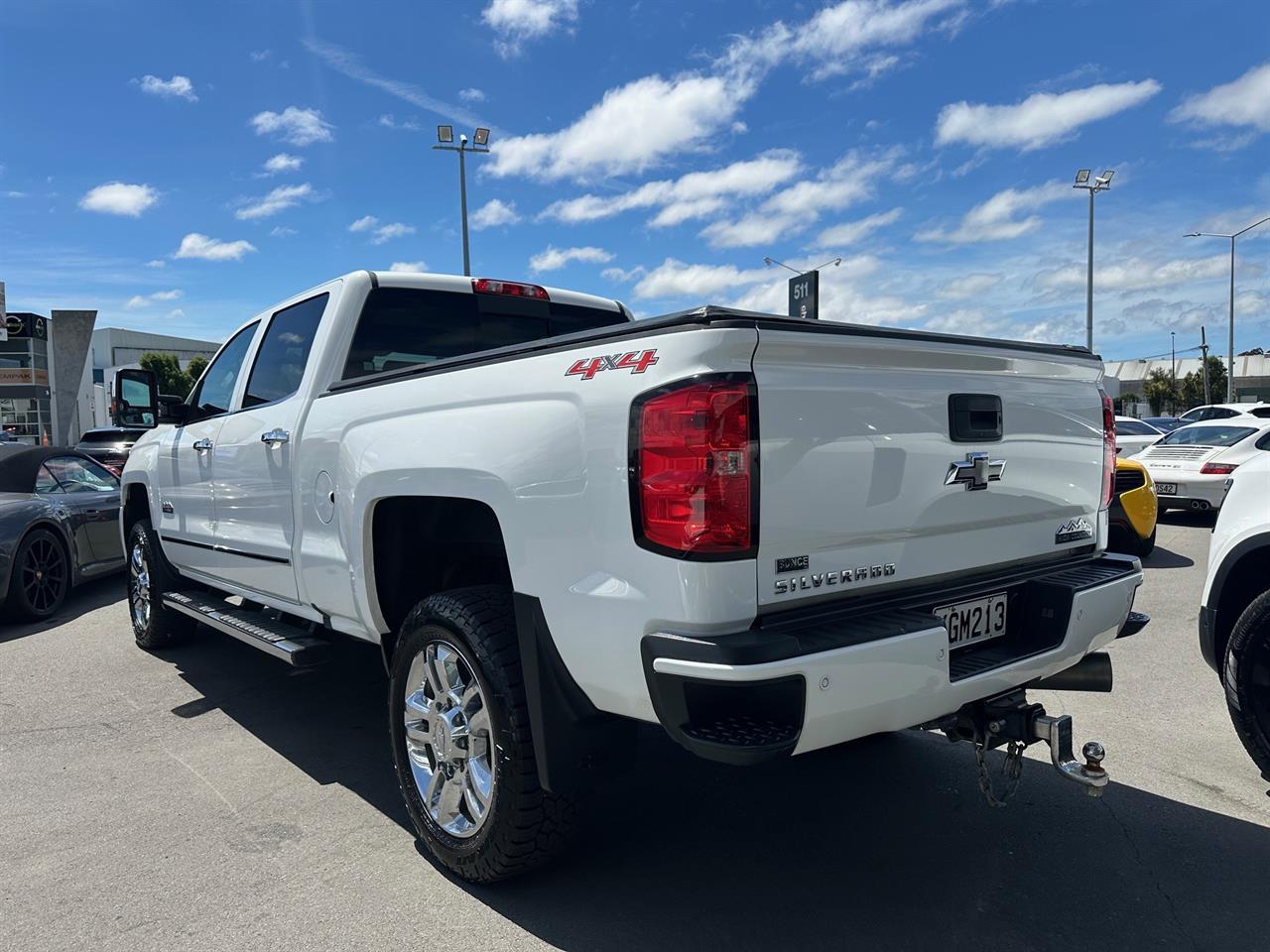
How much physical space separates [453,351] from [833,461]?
2514 mm

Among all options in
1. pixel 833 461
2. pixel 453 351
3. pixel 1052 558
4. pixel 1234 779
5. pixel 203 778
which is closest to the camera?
pixel 833 461

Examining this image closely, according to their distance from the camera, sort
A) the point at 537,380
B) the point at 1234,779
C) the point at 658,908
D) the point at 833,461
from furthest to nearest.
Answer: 1. the point at 1234,779
2. the point at 658,908
3. the point at 537,380
4. the point at 833,461

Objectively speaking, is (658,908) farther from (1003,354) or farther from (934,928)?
(1003,354)

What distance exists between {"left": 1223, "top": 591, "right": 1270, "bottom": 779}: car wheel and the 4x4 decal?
2730mm

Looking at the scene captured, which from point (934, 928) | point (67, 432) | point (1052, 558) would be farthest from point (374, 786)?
point (67, 432)

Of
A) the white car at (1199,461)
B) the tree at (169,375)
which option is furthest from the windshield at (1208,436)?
the tree at (169,375)

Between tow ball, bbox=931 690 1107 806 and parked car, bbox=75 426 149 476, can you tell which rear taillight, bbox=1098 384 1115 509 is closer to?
tow ball, bbox=931 690 1107 806

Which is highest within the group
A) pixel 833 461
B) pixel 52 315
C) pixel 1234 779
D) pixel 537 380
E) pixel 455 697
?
pixel 52 315

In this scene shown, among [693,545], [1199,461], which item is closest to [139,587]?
[693,545]

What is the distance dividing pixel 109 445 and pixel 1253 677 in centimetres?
1499

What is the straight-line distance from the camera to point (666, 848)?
3.13 metres

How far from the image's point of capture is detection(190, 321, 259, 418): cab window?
4918mm

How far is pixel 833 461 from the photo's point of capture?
7.73 ft

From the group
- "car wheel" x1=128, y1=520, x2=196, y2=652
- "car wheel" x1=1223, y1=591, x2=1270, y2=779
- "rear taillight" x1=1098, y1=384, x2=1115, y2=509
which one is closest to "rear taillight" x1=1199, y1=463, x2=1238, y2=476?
"car wheel" x1=1223, y1=591, x2=1270, y2=779
